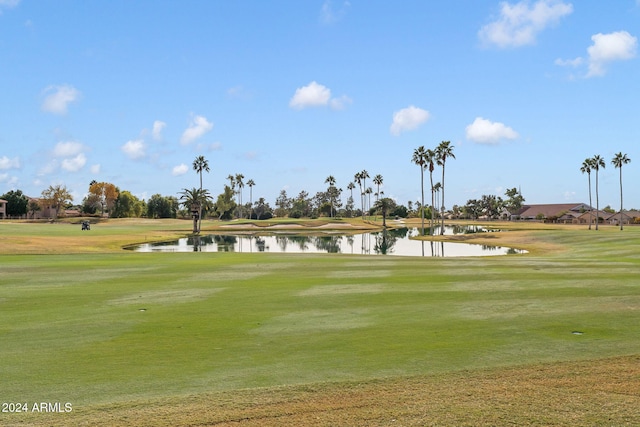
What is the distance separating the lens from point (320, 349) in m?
11.3

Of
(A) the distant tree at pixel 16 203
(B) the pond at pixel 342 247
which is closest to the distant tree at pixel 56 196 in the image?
(A) the distant tree at pixel 16 203

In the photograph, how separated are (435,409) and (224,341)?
5.97m

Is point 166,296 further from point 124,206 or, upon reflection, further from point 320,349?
point 124,206

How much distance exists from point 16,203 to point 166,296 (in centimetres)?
16157

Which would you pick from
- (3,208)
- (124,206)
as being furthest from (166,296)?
(3,208)

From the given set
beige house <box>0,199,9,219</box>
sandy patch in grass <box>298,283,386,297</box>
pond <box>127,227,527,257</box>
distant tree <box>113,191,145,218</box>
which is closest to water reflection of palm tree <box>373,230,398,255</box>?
pond <box>127,227,527,257</box>

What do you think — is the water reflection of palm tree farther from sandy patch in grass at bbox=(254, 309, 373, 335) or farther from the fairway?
sandy patch in grass at bbox=(254, 309, 373, 335)

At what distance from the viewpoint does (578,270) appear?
24.5 m

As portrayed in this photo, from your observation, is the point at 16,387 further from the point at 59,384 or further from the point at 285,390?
the point at 285,390

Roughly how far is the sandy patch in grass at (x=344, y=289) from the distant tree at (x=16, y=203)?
163m

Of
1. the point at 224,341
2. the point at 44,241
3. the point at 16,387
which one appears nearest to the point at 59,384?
the point at 16,387

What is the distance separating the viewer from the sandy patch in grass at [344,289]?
18578 mm

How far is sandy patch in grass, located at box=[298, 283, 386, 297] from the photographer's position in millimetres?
18578

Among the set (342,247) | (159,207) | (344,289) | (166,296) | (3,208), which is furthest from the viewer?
(159,207)
